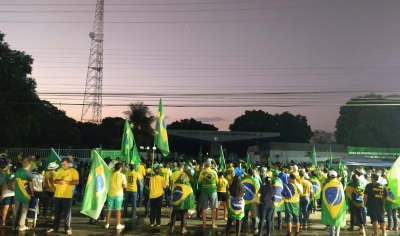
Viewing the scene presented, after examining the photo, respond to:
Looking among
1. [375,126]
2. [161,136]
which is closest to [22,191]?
[161,136]

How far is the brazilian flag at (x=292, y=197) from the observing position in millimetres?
9273

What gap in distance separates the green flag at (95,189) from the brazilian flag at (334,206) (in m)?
5.82

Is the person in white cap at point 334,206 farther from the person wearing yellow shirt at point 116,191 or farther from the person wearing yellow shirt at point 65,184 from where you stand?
the person wearing yellow shirt at point 65,184

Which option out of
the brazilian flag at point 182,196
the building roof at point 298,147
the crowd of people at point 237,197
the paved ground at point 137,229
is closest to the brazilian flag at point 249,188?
the crowd of people at point 237,197

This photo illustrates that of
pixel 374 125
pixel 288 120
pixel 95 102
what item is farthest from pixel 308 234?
pixel 288 120

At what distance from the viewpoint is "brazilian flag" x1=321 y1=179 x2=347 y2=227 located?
8667 millimetres

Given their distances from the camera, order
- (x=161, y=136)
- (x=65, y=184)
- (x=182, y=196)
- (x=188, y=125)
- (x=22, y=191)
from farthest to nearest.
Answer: (x=188, y=125) < (x=161, y=136) < (x=182, y=196) < (x=22, y=191) < (x=65, y=184)

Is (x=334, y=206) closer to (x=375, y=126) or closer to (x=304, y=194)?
(x=304, y=194)

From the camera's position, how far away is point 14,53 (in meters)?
28.4

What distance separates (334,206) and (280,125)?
2705 inches

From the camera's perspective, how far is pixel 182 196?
9.20 metres

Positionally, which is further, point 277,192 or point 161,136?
point 161,136

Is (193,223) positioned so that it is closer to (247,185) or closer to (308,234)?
(247,185)

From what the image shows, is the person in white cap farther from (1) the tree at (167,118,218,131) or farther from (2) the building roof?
(1) the tree at (167,118,218,131)
